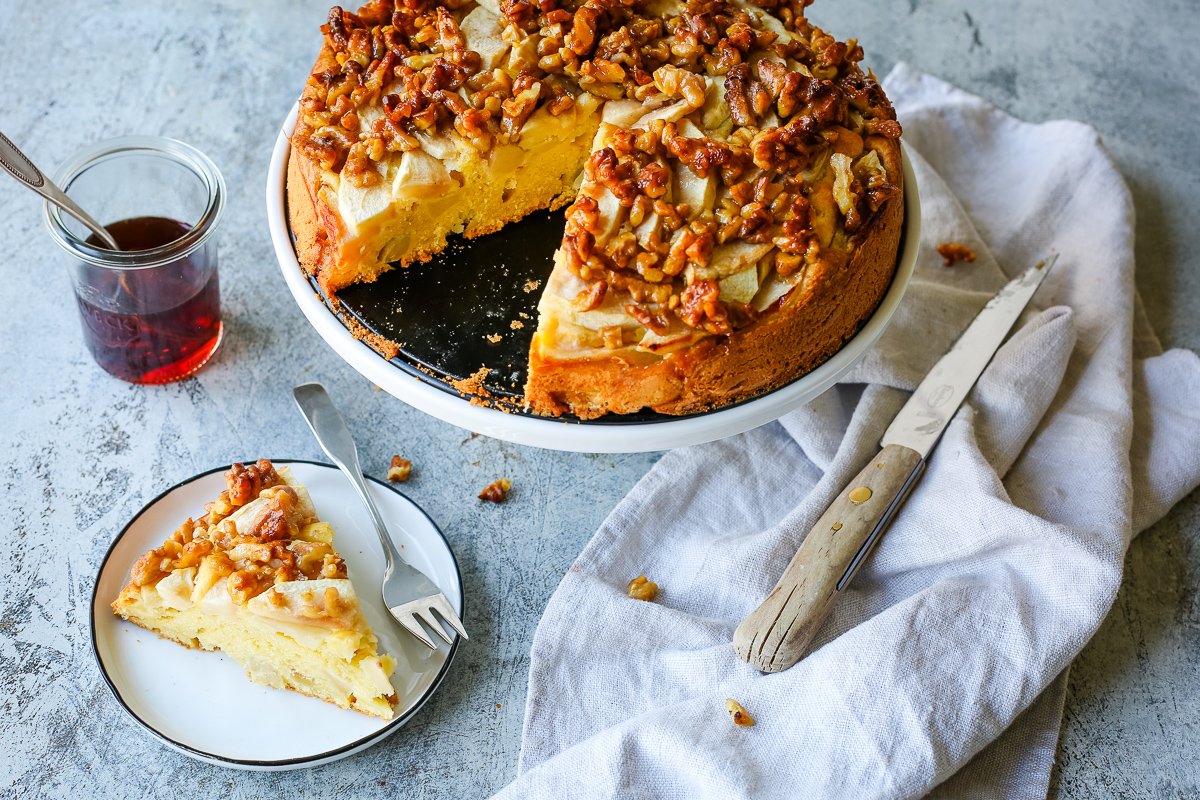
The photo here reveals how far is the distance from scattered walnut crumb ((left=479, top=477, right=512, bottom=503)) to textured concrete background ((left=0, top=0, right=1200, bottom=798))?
1.3 inches

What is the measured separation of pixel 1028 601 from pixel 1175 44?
7.82ft

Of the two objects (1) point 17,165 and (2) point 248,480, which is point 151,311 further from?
(2) point 248,480

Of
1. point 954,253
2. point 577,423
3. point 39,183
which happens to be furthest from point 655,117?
Answer: point 39,183

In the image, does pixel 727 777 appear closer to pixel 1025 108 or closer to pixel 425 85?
pixel 425 85

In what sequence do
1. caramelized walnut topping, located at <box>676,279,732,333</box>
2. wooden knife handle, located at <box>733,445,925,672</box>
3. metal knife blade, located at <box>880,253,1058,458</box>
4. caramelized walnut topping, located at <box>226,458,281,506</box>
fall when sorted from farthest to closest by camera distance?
1. metal knife blade, located at <box>880,253,1058,458</box>
2. caramelized walnut topping, located at <box>226,458,281,506</box>
3. wooden knife handle, located at <box>733,445,925,672</box>
4. caramelized walnut topping, located at <box>676,279,732,333</box>

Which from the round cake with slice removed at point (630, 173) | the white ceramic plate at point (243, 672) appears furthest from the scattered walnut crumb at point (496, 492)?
the round cake with slice removed at point (630, 173)

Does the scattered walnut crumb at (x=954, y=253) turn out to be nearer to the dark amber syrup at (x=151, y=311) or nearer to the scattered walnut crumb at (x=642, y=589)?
the scattered walnut crumb at (x=642, y=589)

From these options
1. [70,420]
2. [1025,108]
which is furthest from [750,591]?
[1025,108]

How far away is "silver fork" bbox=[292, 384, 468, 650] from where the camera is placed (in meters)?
2.46

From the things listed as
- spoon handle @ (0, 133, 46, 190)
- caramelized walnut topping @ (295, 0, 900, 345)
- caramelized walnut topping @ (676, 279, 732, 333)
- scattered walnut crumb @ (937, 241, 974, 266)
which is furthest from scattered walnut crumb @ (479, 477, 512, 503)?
scattered walnut crumb @ (937, 241, 974, 266)

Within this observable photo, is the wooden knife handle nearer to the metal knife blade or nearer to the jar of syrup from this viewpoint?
the metal knife blade

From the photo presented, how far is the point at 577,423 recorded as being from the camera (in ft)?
Answer: 7.89

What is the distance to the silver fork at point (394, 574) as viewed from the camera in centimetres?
246

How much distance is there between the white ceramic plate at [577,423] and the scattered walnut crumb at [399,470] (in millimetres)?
367
